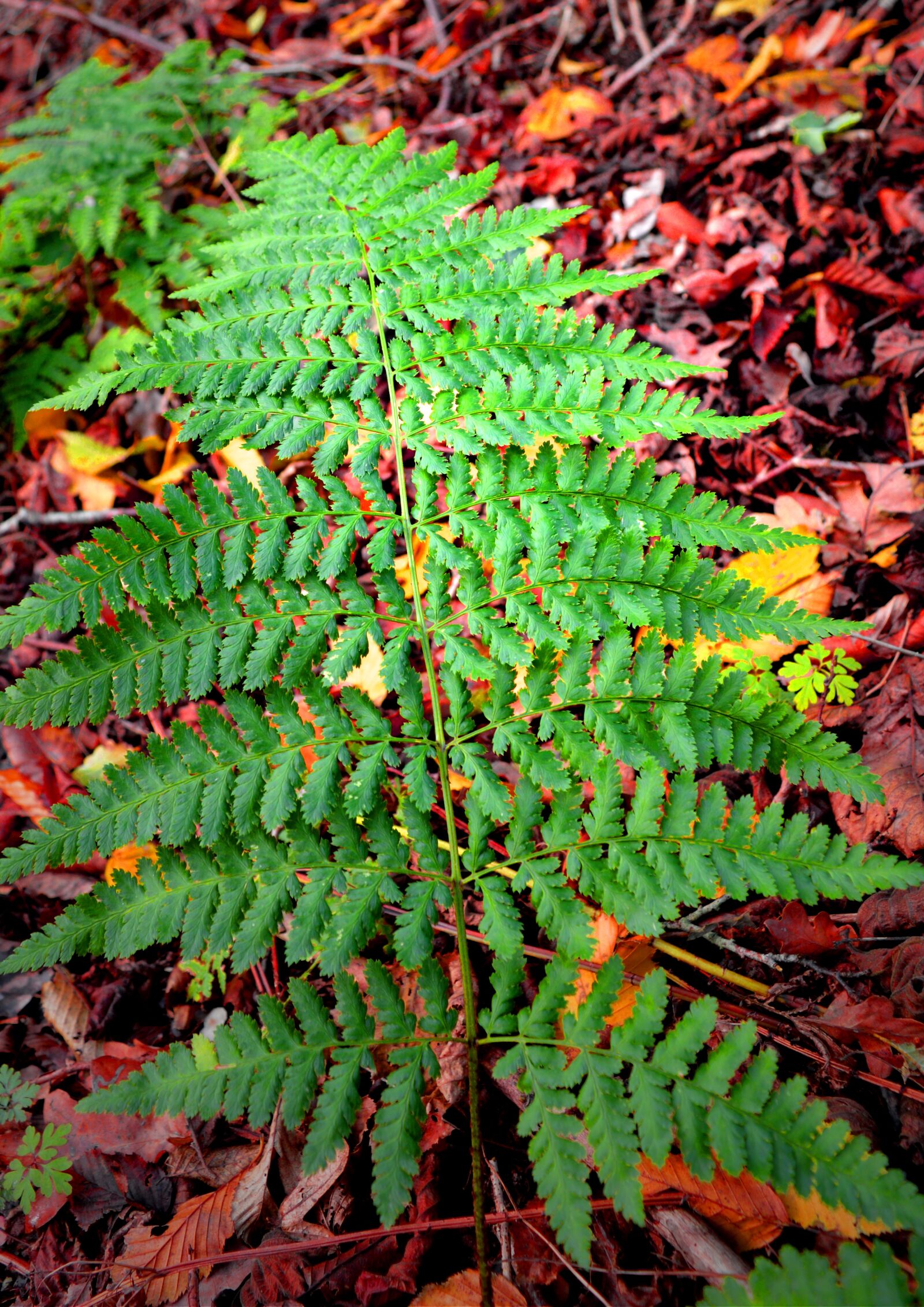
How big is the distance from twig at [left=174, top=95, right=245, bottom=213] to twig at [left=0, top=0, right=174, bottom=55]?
1.42 meters

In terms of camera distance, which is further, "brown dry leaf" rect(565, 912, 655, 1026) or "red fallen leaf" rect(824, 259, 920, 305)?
"red fallen leaf" rect(824, 259, 920, 305)

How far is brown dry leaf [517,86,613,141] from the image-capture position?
3.77m

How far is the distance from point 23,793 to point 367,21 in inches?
199

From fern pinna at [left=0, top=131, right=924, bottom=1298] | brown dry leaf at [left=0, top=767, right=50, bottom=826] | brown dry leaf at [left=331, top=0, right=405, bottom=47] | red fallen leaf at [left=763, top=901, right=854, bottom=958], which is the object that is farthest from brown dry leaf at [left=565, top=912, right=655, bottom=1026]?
brown dry leaf at [left=331, top=0, right=405, bottom=47]

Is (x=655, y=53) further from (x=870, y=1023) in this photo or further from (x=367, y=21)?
(x=870, y=1023)

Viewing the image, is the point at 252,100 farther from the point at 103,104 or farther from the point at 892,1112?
the point at 892,1112

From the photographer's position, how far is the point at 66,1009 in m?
2.40

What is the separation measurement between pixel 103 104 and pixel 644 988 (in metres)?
5.12

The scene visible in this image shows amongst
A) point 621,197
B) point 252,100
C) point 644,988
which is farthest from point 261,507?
point 252,100

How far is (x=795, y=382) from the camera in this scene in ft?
9.18

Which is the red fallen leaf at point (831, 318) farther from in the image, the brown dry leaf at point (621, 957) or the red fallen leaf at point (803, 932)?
the brown dry leaf at point (621, 957)

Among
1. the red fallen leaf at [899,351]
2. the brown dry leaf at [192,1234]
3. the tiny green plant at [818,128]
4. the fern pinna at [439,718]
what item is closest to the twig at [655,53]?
the tiny green plant at [818,128]

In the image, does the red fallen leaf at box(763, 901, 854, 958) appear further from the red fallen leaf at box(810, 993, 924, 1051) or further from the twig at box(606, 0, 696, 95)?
the twig at box(606, 0, 696, 95)

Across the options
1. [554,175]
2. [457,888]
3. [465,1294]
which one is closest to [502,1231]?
[465,1294]
